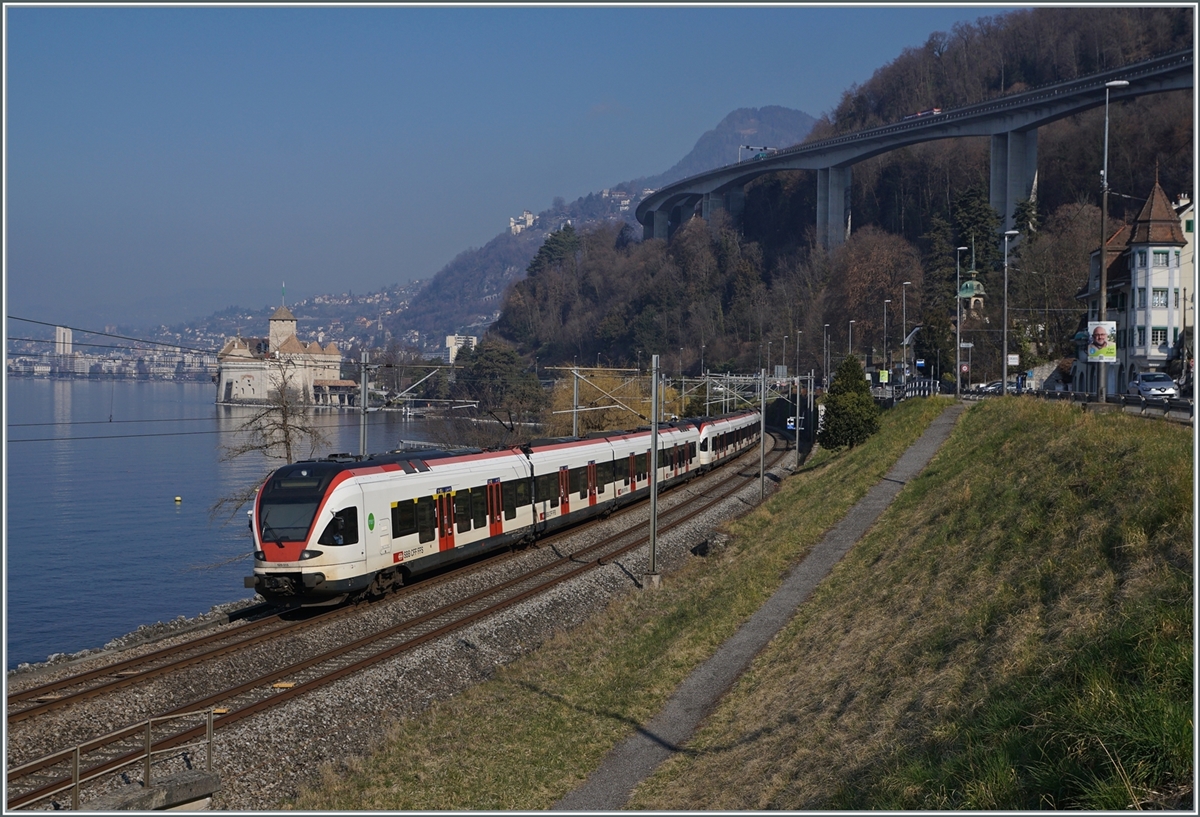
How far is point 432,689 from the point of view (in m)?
16.9

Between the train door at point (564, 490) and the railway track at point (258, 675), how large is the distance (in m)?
4.26

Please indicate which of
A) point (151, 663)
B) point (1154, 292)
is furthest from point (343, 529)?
point (1154, 292)

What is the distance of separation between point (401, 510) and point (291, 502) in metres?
2.61

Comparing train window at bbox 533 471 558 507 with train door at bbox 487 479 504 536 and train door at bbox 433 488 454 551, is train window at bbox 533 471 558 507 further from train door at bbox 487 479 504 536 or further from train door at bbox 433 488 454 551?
train door at bbox 433 488 454 551

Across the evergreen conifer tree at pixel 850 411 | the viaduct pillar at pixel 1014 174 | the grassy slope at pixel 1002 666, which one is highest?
the viaduct pillar at pixel 1014 174

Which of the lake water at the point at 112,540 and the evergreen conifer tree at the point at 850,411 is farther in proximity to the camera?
the evergreen conifer tree at the point at 850,411

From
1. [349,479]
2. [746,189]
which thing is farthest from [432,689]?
[746,189]

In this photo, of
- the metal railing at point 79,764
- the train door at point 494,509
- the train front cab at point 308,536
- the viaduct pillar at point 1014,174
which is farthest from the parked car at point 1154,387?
the viaduct pillar at point 1014,174

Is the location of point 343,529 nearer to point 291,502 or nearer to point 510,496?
point 291,502

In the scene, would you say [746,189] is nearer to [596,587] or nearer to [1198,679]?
[596,587]

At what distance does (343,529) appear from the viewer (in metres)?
19.5

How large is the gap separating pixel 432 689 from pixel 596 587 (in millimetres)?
8294

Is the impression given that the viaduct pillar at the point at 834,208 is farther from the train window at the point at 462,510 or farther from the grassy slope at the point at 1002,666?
the grassy slope at the point at 1002,666

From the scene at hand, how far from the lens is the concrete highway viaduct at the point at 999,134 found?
93875mm
